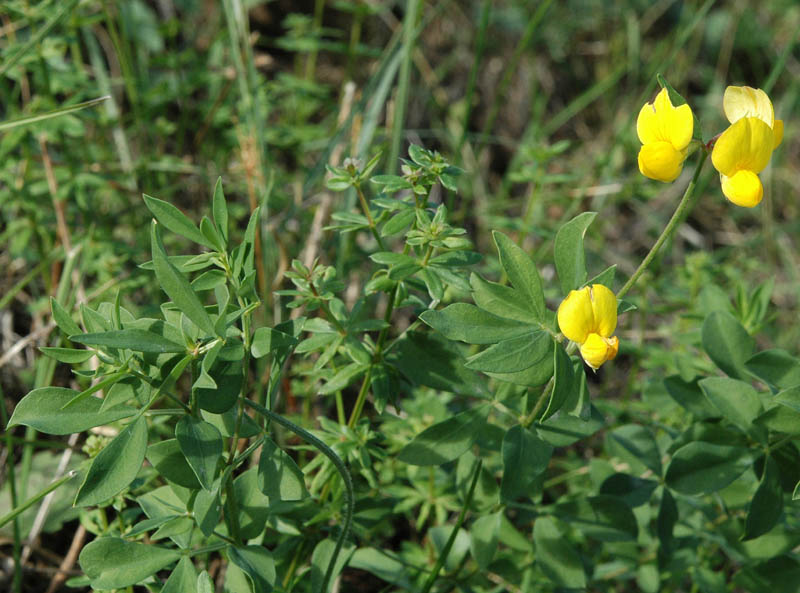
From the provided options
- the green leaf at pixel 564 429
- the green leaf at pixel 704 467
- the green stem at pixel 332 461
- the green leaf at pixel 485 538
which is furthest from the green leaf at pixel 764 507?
the green stem at pixel 332 461

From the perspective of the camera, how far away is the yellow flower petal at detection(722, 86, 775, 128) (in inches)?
47.3

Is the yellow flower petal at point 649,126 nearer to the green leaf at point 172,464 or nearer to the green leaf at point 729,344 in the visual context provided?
the green leaf at point 729,344

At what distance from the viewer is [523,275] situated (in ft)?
3.93

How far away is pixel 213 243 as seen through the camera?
118 centimetres

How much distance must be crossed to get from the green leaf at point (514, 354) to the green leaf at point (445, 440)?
27 centimetres

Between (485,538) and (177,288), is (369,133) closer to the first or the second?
(485,538)

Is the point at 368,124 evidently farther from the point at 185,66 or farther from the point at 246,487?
the point at 246,487

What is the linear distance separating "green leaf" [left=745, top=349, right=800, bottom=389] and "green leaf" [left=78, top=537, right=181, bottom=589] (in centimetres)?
104

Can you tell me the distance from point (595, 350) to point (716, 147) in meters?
0.36

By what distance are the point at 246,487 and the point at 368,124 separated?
1.39 m

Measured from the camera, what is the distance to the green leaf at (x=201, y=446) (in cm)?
103

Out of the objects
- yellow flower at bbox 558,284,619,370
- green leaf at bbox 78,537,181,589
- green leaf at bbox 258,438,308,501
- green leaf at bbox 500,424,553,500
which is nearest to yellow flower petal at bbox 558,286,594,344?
Result: yellow flower at bbox 558,284,619,370

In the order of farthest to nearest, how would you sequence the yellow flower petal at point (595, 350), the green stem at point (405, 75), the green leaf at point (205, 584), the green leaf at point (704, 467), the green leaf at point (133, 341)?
the green stem at point (405, 75) < the green leaf at point (704, 467) < the green leaf at point (205, 584) < the yellow flower petal at point (595, 350) < the green leaf at point (133, 341)

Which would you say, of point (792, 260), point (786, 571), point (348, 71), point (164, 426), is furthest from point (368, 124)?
point (792, 260)
